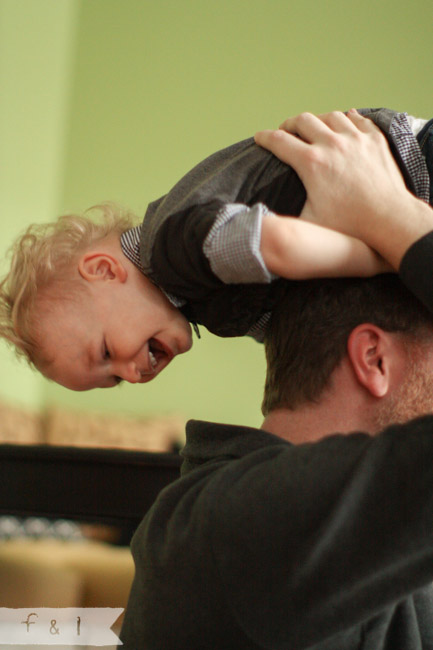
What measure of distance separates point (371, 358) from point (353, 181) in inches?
9.3

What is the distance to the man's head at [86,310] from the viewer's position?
3.97ft

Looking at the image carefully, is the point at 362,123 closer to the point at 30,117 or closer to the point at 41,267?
the point at 41,267

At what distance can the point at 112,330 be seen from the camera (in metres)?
1.22

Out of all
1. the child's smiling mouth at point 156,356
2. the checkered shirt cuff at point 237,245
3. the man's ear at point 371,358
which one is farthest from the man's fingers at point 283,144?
the child's smiling mouth at point 156,356

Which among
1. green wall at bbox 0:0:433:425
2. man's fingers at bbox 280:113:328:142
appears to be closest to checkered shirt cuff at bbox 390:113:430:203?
man's fingers at bbox 280:113:328:142

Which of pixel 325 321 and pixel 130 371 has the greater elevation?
pixel 325 321

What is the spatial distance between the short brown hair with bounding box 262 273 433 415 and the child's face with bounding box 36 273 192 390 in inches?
10.2

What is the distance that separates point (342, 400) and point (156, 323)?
37cm

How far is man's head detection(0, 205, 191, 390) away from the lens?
1.21 meters

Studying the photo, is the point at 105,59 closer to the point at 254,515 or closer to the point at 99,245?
the point at 99,245

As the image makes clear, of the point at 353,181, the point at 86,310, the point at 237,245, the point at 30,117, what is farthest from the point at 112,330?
the point at 30,117

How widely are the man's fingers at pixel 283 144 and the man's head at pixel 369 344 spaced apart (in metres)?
0.18

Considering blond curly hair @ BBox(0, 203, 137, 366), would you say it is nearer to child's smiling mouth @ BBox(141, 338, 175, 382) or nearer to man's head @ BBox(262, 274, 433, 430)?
child's smiling mouth @ BBox(141, 338, 175, 382)

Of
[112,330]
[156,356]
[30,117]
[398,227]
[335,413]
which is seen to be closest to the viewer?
[398,227]
